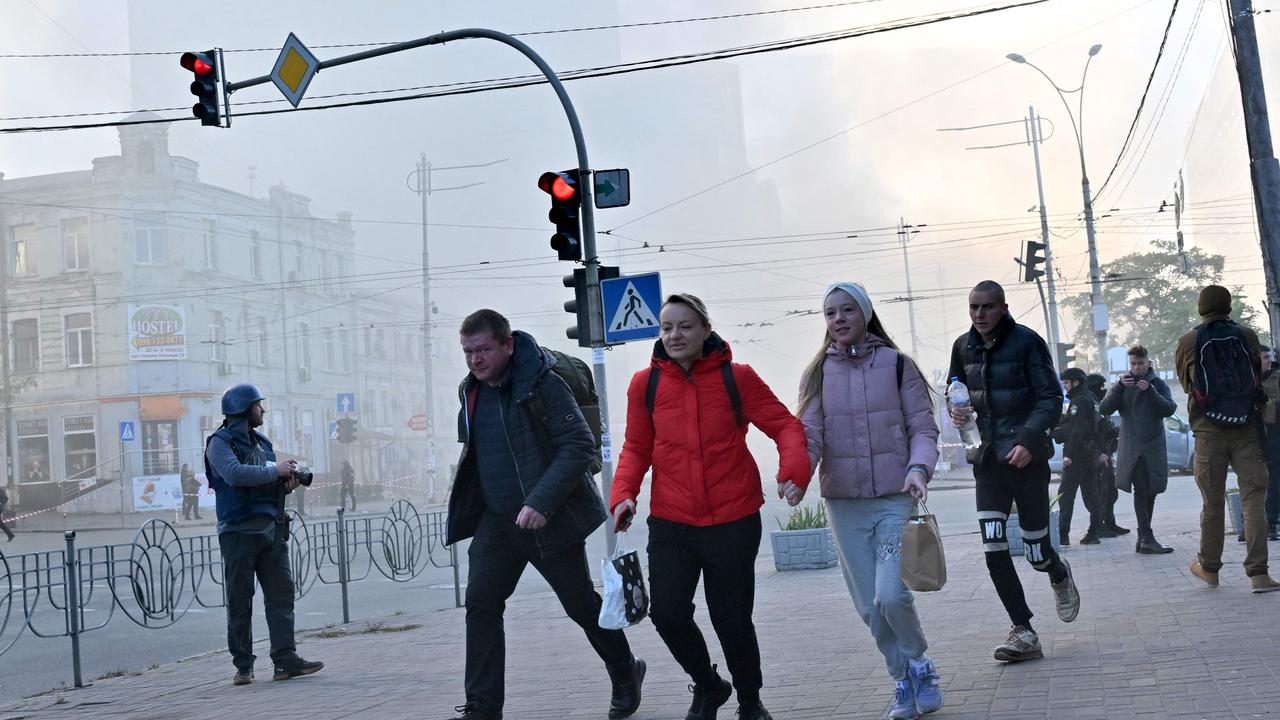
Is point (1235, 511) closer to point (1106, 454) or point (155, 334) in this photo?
point (1106, 454)

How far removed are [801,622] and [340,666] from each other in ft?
10.3

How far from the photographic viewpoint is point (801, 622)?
Answer: 9.85 meters

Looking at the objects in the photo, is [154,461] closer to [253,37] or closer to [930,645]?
[930,645]

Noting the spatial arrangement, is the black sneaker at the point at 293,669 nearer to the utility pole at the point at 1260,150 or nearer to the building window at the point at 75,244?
the utility pole at the point at 1260,150

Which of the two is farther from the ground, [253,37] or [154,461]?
[253,37]

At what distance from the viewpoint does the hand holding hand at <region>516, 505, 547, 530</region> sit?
5729mm

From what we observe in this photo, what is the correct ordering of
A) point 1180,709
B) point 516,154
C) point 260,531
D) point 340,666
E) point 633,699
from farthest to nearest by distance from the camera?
1. point 516,154
2. point 340,666
3. point 260,531
4. point 633,699
5. point 1180,709

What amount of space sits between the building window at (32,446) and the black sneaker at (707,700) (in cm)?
5175

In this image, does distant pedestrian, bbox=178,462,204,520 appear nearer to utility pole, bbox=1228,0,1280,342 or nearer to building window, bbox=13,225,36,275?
building window, bbox=13,225,36,275

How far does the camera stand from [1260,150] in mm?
12336

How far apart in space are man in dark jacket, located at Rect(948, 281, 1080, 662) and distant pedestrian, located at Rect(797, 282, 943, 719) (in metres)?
0.99

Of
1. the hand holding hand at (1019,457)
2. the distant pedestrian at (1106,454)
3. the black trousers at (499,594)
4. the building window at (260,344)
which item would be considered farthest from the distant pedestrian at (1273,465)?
the building window at (260,344)

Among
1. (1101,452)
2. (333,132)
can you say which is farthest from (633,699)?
(333,132)

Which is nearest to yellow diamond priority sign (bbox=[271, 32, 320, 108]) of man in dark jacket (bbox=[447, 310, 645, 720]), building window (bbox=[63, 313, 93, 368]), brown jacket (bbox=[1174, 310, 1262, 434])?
brown jacket (bbox=[1174, 310, 1262, 434])
